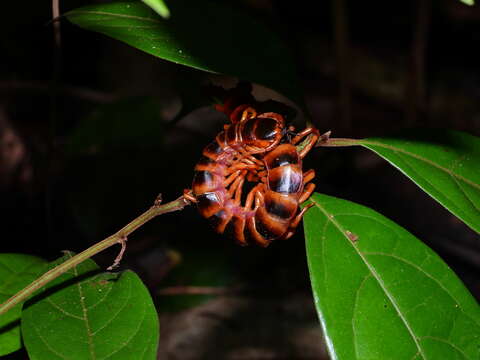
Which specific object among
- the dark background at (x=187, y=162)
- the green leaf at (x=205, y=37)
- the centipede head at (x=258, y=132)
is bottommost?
the dark background at (x=187, y=162)

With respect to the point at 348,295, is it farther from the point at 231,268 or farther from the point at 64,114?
the point at 64,114

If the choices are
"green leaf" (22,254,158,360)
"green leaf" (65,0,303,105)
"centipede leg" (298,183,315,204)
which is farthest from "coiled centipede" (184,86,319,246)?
"green leaf" (22,254,158,360)

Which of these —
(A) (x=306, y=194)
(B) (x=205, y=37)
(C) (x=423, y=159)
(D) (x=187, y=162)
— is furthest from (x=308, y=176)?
(D) (x=187, y=162)

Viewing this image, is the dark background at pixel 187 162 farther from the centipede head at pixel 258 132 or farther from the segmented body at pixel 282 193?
the segmented body at pixel 282 193

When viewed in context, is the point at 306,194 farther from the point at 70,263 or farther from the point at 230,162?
the point at 70,263

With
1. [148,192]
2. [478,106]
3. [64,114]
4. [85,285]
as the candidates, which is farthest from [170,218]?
[478,106]

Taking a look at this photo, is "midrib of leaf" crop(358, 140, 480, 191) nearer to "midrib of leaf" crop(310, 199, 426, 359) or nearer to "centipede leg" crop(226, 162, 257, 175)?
"midrib of leaf" crop(310, 199, 426, 359)

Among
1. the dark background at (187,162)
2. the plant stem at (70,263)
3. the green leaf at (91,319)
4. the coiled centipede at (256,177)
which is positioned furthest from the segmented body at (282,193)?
the dark background at (187,162)
